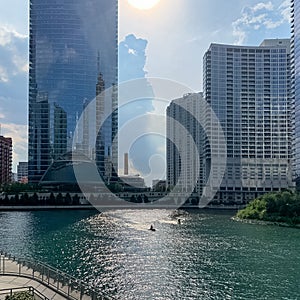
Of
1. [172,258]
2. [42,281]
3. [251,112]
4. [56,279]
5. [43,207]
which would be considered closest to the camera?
[42,281]

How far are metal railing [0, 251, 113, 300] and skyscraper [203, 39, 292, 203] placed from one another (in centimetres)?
12692

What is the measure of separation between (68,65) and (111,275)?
138554 millimetres

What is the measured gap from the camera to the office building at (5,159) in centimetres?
17275

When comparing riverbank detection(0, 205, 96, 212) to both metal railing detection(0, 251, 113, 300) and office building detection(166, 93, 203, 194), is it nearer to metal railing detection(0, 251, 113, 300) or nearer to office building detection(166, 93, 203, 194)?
office building detection(166, 93, 203, 194)

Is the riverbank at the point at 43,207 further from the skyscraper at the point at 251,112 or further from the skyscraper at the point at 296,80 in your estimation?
the skyscraper at the point at 296,80

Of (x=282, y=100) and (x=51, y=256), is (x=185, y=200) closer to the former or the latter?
(x=282, y=100)

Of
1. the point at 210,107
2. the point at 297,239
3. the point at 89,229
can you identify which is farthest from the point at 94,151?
the point at 297,239

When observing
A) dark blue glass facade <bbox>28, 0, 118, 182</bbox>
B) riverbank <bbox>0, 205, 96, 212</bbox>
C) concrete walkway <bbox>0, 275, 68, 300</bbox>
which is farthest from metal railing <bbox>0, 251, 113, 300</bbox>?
dark blue glass facade <bbox>28, 0, 118, 182</bbox>

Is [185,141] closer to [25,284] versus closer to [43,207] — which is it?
[43,207]

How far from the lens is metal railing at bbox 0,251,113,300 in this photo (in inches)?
811

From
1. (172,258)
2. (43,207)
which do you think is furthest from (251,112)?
(172,258)

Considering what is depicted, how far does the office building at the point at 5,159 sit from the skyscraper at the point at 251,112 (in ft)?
299

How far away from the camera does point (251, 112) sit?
523 ft

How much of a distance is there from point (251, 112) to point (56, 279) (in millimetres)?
146519
